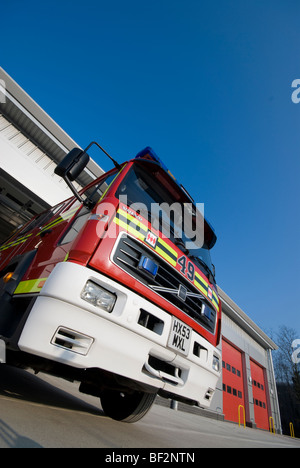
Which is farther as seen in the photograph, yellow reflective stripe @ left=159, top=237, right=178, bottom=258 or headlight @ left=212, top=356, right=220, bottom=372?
headlight @ left=212, top=356, right=220, bottom=372

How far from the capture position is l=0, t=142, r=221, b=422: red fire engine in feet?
4.80

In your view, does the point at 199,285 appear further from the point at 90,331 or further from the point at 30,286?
the point at 30,286

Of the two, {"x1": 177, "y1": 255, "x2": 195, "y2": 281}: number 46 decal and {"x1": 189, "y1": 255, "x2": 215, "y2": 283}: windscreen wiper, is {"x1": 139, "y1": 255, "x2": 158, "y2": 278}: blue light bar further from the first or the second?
{"x1": 189, "y1": 255, "x2": 215, "y2": 283}: windscreen wiper

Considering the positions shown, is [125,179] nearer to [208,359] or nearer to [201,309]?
[201,309]

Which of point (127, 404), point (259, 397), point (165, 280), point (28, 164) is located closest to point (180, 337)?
point (165, 280)

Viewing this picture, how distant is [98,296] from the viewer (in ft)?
5.23

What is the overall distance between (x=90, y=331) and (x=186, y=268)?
1.24m

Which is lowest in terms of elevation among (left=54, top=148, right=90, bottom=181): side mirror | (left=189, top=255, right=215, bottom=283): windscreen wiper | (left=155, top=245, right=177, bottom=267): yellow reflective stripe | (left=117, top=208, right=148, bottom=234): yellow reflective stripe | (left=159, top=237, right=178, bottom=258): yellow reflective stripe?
(left=155, top=245, right=177, bottom=267): yellow reflective stripe

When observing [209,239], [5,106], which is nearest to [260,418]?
[209,239]

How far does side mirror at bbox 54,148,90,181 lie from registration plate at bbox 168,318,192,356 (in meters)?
1.55

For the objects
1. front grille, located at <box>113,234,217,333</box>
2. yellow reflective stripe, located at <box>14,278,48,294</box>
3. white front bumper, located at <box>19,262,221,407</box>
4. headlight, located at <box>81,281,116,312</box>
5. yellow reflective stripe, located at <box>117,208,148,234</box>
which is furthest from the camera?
yellow reflective stripe, located at <box>117,208,148,234</box>

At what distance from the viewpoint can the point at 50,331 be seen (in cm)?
138

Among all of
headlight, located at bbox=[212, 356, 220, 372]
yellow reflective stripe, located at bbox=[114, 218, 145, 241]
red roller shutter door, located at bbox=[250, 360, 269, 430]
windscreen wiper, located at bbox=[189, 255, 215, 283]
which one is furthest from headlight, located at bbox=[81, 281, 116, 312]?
red roller shutter door, located at bbox=[250, 360, 269, 430]

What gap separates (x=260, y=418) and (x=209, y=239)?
17962 millimetres
